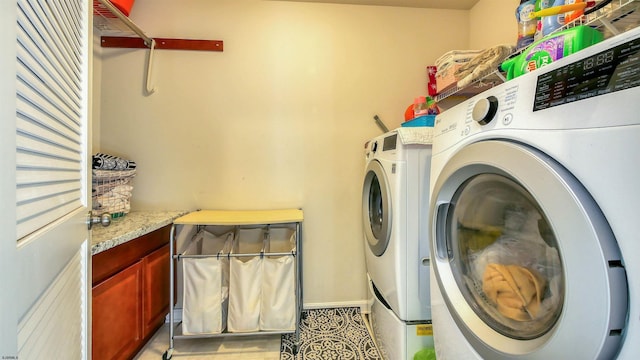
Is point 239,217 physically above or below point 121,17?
below

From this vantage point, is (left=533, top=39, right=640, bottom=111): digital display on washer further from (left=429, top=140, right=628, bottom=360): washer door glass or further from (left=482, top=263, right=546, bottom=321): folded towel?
(left=482, top=263, right=546, bottom=321): folded towel

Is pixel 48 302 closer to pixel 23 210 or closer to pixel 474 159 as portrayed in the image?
pixel 23 210

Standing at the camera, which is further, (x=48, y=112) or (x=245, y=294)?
(x=245, y=294)

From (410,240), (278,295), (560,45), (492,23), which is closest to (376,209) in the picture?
(410,240)

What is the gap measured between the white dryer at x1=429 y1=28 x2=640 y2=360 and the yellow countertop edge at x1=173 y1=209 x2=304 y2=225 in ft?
3.11

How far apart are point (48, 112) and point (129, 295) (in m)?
1.13

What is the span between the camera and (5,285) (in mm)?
367

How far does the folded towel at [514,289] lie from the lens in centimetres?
57

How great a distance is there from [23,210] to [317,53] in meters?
1.81

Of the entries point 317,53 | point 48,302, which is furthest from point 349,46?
point 48,302

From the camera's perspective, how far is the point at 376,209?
1475 millimetres

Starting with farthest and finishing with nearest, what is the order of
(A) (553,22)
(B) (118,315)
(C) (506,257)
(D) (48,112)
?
(B) (118,315), (A) (553,22), (C) (506,257), (D) (48,112)

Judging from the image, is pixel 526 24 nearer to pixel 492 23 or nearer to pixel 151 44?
pixel 492 23

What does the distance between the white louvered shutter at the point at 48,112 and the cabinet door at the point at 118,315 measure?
25.5 inches
